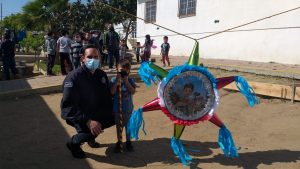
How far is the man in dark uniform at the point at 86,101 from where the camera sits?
484 centimetres

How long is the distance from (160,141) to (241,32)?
9699mm

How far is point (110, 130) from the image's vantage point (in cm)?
661

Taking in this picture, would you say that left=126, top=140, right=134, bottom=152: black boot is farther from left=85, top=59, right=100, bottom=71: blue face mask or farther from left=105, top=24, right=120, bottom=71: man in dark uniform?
left=105, top=24, right=120, bottom=71: man in dark uniform

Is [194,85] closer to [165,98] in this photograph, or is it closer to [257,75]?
[165,98]

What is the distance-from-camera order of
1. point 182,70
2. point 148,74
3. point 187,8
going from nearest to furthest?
point 182,70 → point 148,74 → point 187,8

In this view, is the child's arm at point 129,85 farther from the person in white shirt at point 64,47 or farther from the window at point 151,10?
the window at point 151,10

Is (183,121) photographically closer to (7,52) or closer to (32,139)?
(32,139)

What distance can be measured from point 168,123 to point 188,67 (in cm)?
267

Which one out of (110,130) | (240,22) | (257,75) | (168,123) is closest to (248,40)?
(240,22)

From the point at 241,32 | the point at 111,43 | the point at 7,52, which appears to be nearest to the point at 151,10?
the point at 241,32

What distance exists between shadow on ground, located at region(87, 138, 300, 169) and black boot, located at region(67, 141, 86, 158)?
0.45 ft

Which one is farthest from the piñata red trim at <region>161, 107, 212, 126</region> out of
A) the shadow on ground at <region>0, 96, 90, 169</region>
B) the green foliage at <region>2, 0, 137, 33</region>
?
the green foliage at <region>2, 0, 137, 33</region>

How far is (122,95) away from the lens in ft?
17.2

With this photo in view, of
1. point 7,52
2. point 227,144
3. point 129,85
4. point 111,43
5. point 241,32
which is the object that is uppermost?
point 241,32
